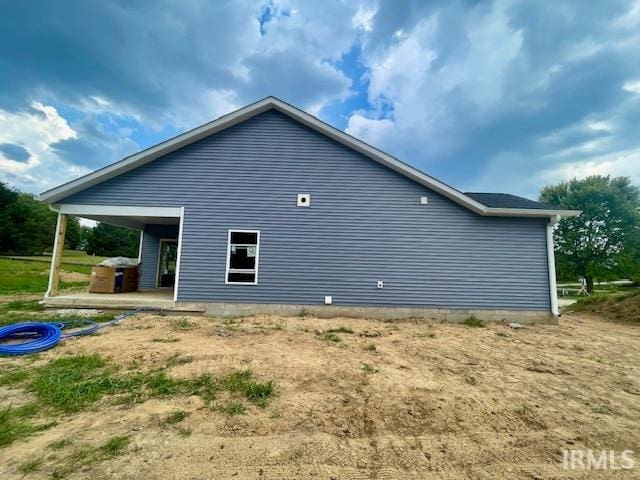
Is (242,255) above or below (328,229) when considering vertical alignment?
below

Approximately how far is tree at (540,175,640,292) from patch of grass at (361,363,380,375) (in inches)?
1128

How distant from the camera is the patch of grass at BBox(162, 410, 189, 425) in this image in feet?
8.59

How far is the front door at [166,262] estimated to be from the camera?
11.2 m

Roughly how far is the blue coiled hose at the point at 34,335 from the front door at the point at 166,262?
5.32m

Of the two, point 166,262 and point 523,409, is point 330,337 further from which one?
point 166,262

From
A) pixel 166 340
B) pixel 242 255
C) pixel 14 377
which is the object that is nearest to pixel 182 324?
pixel 166 340

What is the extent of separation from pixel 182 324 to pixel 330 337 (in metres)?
3.61

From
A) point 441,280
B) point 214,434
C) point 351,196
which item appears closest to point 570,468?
point 214,434

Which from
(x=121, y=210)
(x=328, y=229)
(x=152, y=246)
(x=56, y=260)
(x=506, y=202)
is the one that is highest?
(x=506, y=202)

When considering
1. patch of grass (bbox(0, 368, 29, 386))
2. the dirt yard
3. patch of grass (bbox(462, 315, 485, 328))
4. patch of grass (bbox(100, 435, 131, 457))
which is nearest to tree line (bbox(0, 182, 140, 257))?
patch of grass (bbox(0, 368, 29, 386))

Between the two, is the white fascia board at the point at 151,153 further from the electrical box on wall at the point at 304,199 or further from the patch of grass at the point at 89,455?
the patch of grass at the point at 89,455

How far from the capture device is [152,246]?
1108cm

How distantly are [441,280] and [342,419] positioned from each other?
Answer: 249 inches

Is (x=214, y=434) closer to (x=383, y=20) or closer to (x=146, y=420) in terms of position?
(x=146, y=420)
